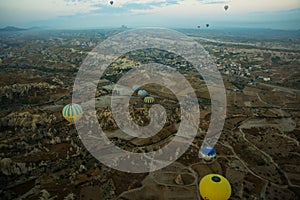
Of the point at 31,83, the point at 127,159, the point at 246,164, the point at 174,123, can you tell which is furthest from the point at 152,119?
the point at 31,83

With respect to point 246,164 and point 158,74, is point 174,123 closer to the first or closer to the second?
point 246,164

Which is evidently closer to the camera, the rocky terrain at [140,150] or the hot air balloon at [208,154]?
the rocky terrain at [140,150]

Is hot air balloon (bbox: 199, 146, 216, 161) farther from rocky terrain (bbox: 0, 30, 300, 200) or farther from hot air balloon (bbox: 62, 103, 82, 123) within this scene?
hot air balloon (bbox: 62, 103, 82, 123)

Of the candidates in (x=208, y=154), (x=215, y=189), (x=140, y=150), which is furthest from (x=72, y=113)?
(x=215, y=189)

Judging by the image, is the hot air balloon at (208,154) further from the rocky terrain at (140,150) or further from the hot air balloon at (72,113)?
the hot air balloon at (72,113)

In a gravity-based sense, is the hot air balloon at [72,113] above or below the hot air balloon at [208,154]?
above

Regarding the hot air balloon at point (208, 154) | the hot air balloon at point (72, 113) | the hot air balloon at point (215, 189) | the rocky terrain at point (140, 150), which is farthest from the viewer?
the hot air balloon at point (72, 113)

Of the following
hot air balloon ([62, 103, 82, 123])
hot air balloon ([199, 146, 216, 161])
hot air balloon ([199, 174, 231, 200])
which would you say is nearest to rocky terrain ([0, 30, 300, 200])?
hot air balloon ([199, 146, 216, 161])

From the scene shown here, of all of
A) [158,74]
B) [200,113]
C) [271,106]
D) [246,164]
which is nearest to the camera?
[246,164]

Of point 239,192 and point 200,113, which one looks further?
point 200,113

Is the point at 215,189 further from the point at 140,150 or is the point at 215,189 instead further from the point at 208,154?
the point at 140,150

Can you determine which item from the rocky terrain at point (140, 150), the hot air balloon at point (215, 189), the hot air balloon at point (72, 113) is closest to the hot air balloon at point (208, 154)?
the rocky terrain at point (140, 150)
